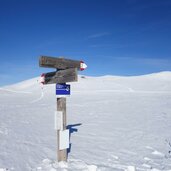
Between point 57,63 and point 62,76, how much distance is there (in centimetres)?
32

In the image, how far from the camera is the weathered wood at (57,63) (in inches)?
215

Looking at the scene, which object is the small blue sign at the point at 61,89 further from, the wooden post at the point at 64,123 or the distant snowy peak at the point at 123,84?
the distant snowy peak at the point at 123,84

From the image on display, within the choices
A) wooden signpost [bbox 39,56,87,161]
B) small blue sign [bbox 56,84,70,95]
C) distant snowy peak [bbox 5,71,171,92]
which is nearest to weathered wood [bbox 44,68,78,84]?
wooden signpost [bbox 39,56,87,161]

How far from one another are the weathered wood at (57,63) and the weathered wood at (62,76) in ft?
0.56

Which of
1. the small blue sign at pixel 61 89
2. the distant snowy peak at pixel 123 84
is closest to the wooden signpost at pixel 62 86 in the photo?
the small blue sign at pixel 61 89

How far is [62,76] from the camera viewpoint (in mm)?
5766

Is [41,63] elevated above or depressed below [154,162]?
above

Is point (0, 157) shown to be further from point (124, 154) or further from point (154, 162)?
point (154, 162)

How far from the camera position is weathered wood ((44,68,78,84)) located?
559 cm

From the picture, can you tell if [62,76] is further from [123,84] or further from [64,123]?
[123,84]

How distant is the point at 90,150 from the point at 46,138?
1.89 metres

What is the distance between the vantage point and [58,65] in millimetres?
5742

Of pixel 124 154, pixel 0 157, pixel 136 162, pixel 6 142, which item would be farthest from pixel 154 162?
pixel 6 142

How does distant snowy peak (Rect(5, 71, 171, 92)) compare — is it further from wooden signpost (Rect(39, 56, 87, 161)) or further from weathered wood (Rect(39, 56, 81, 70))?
wooden signpost (Rect(39, 56, 87, 161))
